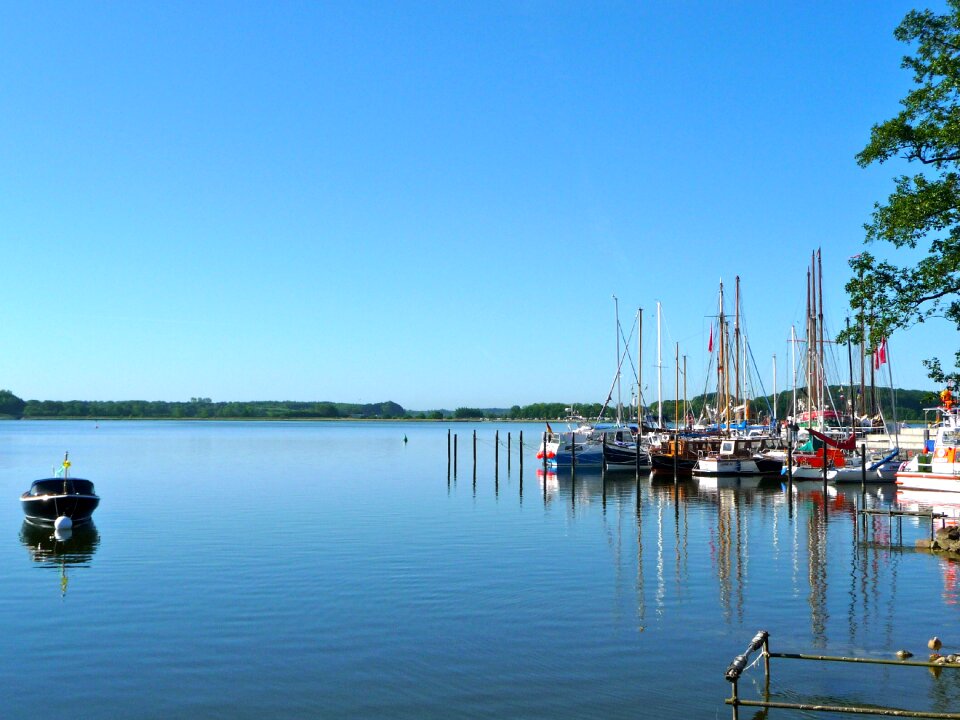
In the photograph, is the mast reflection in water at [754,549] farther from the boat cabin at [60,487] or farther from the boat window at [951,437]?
the boat cabin at [60,487]

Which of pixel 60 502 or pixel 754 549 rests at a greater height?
pixel 60 502

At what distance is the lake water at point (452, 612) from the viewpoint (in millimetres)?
18219

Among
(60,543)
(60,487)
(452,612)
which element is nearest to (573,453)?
(60,487)

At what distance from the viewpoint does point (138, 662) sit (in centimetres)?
2050

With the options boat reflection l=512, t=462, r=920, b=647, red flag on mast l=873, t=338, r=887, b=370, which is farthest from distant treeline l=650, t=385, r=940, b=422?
boat reflection l=512, t=462, r=920, b=647

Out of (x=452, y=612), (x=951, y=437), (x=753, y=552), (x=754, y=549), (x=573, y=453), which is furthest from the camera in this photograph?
(x=573, y=453)

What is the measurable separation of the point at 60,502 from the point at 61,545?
535cm

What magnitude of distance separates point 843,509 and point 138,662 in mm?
41671

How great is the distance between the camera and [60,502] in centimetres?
4288

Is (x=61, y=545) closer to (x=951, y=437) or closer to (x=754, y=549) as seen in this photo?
(x=754, y=549)

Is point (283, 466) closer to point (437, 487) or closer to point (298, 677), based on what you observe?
point (437, 487)

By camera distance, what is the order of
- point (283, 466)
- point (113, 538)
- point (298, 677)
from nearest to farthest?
point (298, 677) → point (113, 538) → point (283, 466)

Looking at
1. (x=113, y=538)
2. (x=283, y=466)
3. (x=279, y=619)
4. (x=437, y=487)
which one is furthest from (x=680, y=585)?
(x=283, y=466)

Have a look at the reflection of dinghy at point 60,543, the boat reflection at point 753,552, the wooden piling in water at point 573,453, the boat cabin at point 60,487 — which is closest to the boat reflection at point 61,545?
the reflection of dinghy at point 60,543
